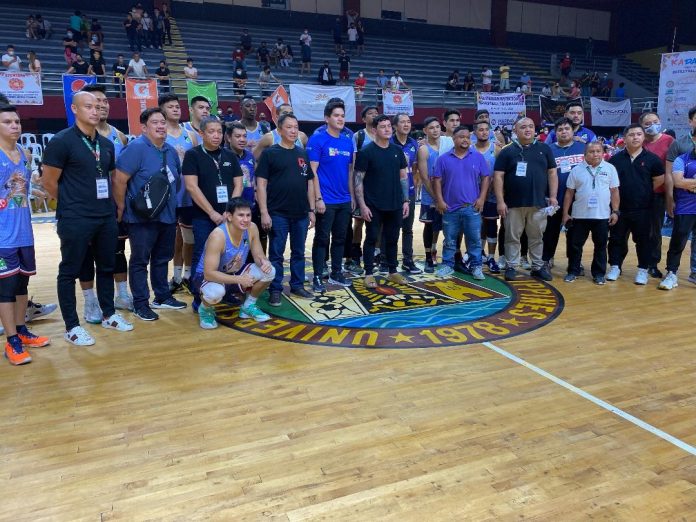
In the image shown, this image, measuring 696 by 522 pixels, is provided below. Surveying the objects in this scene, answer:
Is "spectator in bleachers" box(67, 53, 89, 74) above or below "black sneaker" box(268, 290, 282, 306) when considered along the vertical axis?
above

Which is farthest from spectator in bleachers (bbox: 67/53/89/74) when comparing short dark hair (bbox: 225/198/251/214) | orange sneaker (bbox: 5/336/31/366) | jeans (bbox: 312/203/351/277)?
orange sneaker (bbox: 5/336/31/366)

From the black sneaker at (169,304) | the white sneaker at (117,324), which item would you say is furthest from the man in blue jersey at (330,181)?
the white sneaker at (117,324)

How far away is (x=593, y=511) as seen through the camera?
1950 mm

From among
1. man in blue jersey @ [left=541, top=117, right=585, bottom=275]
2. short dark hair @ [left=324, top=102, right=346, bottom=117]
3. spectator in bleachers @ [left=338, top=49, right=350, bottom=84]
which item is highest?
spectator in bleachers @ [left=338, top=49, right=350, bottom=84]

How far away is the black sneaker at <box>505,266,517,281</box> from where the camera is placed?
17.6 ft

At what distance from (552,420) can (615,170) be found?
3.42 m

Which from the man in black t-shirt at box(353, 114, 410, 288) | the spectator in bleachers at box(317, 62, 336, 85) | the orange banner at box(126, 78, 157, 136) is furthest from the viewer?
the spectator in bleachers at box(317, 62, 336, 85)

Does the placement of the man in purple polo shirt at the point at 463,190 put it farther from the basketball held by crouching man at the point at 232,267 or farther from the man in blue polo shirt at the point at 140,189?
the man in blue polo shirt at the point at 140,189

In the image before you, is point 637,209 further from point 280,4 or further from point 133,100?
point 280,4

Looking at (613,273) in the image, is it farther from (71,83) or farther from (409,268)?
(71,83)

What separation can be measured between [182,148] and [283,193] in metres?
1.01

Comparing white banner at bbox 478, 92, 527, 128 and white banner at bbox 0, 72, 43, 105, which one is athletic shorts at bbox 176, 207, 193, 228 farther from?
white banner at bbox 478, 92, 527, 128

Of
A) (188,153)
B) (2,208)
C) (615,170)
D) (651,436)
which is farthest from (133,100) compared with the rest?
(651,436)

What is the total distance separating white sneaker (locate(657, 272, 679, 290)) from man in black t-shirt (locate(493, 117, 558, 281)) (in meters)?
1.00
